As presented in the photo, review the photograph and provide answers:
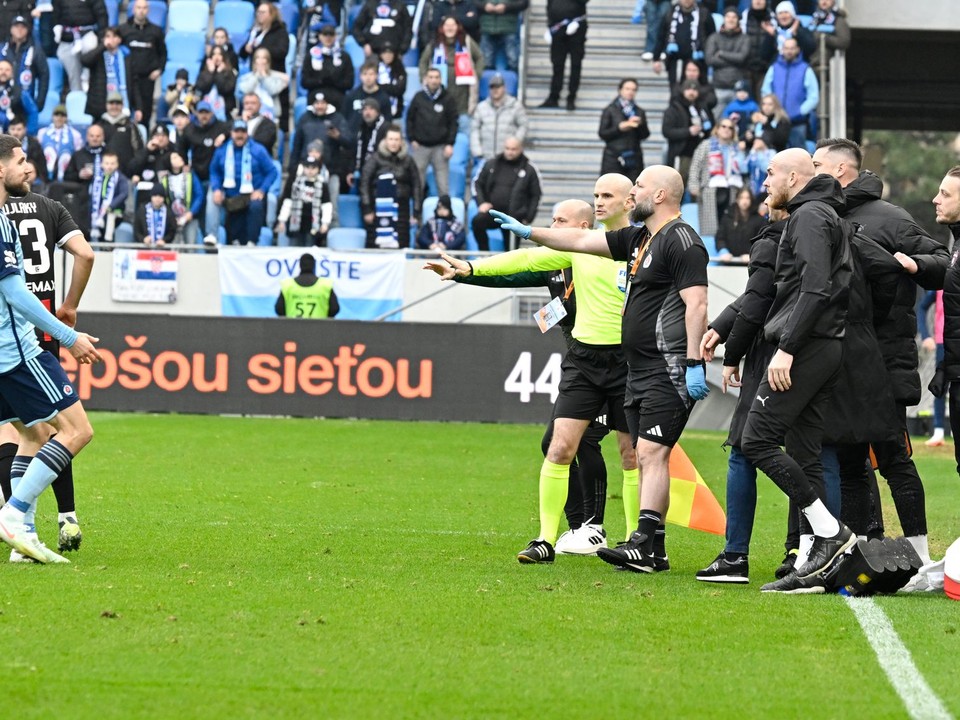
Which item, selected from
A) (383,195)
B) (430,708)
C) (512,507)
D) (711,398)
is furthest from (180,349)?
(430,708)

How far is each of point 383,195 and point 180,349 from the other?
3.88 meters

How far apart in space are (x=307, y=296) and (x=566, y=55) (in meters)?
6.70

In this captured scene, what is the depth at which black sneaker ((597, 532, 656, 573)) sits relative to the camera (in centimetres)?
827

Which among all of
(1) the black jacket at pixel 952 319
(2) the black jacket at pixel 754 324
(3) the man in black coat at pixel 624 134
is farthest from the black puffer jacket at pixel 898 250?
(3) the man in black coat at pixel 624 134

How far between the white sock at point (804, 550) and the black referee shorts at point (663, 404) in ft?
2.80

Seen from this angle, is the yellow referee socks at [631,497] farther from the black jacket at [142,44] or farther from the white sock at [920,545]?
the black jacket at [142,44]

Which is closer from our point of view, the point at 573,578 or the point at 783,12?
the point at 573,578

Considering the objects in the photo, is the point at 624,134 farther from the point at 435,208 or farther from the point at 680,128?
the point at 435,208

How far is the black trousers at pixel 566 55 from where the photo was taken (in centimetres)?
2419

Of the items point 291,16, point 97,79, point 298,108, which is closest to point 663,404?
point 298,108

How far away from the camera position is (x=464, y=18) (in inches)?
942

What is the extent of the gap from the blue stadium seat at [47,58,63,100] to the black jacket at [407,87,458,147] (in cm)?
651

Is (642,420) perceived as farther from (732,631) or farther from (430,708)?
(430,708)

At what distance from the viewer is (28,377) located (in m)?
7.98
